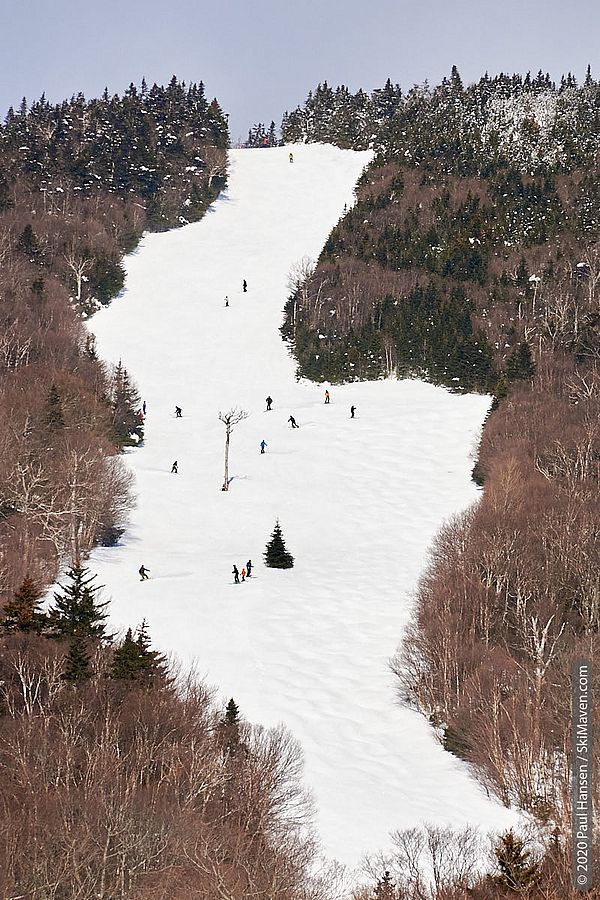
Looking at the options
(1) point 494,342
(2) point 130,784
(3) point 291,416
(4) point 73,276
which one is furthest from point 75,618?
(4) point 73,276

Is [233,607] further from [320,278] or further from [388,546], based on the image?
[320,278]

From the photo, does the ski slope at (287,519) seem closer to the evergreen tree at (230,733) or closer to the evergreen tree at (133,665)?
the evergreen tree at (230,733)

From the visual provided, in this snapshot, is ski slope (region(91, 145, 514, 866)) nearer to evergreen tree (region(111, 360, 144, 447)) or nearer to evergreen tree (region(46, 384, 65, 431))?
evergreen tree (region(111, 360, 144, 447))

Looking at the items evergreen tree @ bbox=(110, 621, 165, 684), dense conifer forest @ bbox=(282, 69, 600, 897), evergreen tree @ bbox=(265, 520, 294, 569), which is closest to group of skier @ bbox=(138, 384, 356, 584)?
evergreen tree @ bbox=(265, 520, 294, 569)

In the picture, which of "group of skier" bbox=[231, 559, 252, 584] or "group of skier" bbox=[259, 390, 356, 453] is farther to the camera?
"group of skier" bbox=[259, 390, 356, 453]

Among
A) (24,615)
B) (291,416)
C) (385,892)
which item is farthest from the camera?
(291,416)

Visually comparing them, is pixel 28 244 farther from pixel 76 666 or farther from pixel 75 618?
pixel 76 666
